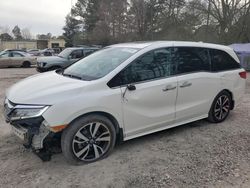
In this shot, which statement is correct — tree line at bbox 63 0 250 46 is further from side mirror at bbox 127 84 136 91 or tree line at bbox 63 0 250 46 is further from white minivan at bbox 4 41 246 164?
side mirror at bbox 127 84 136 91

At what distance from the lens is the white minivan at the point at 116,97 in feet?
11.7

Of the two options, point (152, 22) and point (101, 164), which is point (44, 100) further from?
point (152, 22)

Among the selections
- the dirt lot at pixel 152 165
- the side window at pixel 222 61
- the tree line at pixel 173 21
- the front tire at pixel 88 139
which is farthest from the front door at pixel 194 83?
the tree line at pixel 173 21

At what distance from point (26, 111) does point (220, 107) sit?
144 inches

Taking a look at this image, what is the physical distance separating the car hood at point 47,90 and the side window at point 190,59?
5.54 ft

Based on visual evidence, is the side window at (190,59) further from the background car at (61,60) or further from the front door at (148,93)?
the background car at (61,60)

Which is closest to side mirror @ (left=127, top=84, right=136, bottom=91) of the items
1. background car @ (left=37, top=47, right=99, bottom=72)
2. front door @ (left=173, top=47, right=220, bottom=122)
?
front door @ (left=173, top=47, right=220, bottom=122)

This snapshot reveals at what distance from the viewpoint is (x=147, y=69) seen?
4.33 metres

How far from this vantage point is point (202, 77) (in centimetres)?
499

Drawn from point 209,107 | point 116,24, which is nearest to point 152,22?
point 116,24

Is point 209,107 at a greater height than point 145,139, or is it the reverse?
point 209,107

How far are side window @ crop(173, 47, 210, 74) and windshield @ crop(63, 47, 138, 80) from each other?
0.83m

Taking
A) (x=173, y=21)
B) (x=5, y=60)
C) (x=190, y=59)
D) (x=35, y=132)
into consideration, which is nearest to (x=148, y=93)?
(x=190, y=59)

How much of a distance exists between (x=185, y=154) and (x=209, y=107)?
1.48 meters
